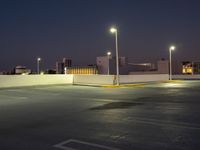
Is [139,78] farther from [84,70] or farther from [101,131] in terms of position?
[84,70]

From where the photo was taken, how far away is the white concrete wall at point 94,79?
32.6m

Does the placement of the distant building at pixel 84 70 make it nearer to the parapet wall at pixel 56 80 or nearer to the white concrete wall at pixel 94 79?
the parapet wall at pixel 56 80

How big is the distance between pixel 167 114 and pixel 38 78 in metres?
22.9

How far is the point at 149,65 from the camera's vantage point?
10481 cm

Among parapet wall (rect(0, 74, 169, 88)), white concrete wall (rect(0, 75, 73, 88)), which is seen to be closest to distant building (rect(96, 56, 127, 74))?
parapet wall (rect(0, 74, 169, 88))

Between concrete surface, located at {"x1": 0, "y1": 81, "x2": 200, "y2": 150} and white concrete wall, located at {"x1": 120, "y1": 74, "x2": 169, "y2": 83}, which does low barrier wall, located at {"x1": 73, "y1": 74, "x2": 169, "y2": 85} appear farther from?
concrete surface, located at {"x1": 0, "y1": 81, "x2": 200, "y2": 150}

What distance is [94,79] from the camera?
33562 mm

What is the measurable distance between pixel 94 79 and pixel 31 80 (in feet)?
25.0

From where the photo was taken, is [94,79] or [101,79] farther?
[94,79]

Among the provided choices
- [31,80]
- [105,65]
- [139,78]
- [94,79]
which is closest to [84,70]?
[105,65]

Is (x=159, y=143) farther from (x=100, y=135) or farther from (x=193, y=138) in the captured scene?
(x=100, y=135)

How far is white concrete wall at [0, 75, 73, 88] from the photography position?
28188 millimetres

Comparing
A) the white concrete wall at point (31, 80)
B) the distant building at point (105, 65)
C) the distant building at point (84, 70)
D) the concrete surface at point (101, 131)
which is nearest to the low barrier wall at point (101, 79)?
the white concrete wall at point (31, 80)

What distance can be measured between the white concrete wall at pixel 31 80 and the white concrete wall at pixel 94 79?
2.95 ft
